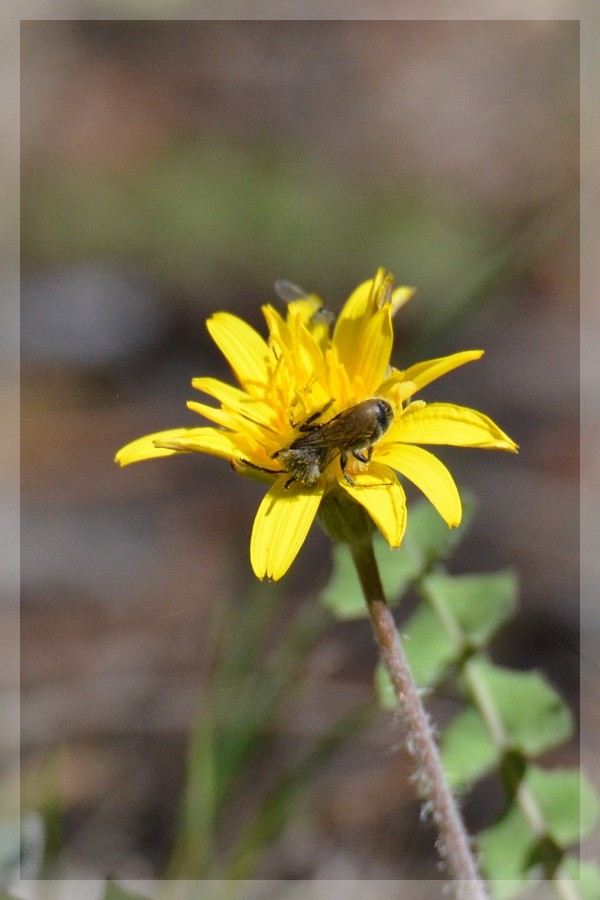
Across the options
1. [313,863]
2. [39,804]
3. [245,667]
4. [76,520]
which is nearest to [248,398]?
[245,667]

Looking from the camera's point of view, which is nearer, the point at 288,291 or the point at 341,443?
the point at 341,443

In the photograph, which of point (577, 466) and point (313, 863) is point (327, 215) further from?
point (313, 863)

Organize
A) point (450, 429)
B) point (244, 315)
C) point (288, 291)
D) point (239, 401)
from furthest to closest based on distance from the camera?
1. point (244, 315)
2. point (288, 291)
3. point (239, 401)
4. point (450, 429)

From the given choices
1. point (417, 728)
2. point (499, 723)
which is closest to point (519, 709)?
point (499, 723)

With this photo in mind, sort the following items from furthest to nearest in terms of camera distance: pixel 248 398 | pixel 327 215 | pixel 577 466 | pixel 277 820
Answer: pixel 327 215 < pixel 577 466 < pixel 277 820 < pixel 248 398

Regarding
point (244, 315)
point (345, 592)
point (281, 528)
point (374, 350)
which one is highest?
point (244, 315)

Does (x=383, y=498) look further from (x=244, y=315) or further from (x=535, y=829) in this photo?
(x=244, y=315)

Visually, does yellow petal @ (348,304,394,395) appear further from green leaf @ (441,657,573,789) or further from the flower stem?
green leaf @ (441,657,573,789)
